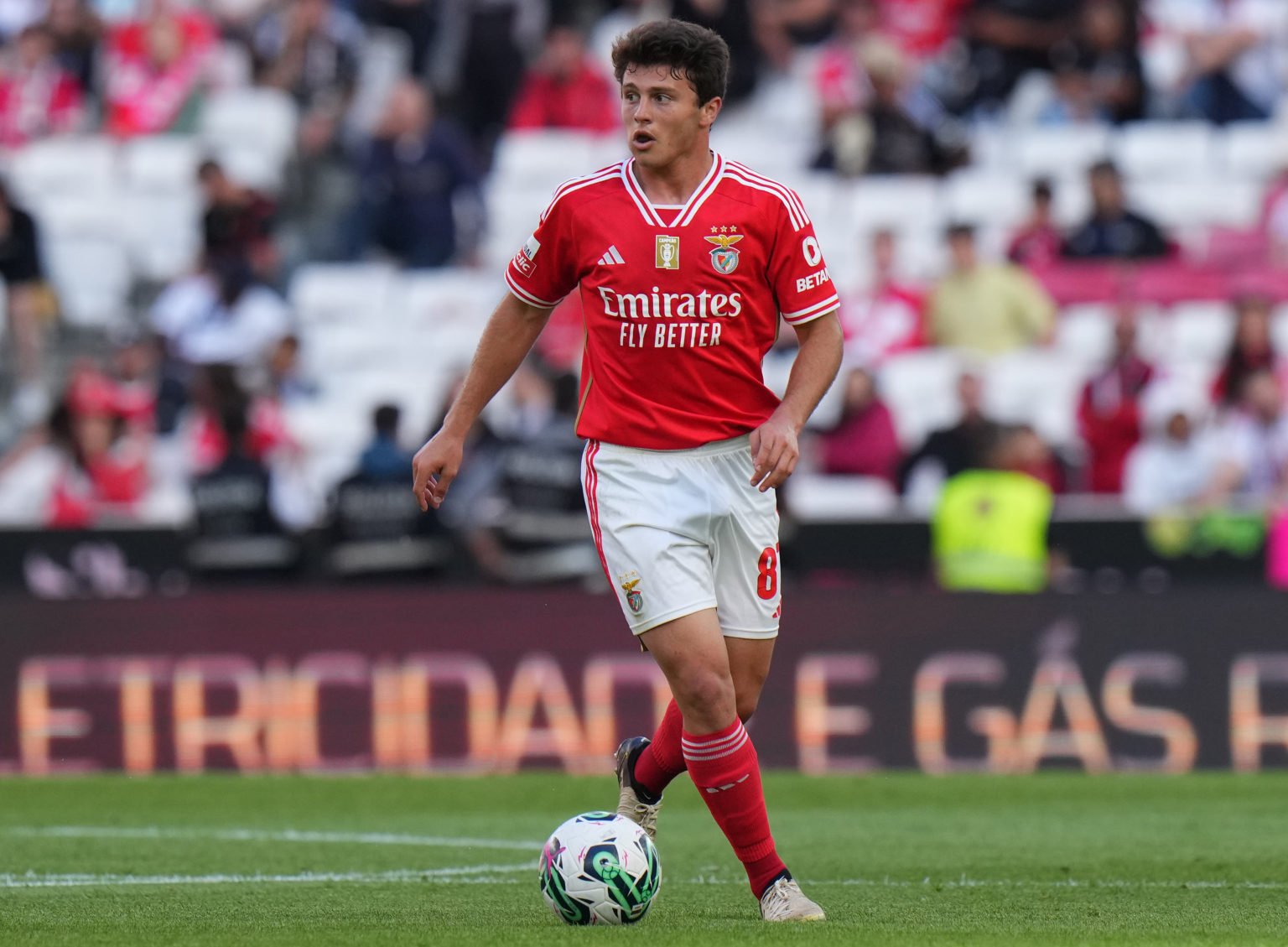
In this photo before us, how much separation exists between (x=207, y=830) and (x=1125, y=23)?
1078 cm

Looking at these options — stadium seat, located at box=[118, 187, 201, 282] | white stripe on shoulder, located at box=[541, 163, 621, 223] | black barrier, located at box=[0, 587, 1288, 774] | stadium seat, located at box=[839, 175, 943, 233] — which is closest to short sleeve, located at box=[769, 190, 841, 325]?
white stripe on shoulder, located at box=[541, 163, 621, 223]

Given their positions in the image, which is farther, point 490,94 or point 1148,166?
point 490,94

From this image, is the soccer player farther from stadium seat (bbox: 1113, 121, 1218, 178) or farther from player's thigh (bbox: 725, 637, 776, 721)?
stadium seat (bbox: 1113, 121, 1218, 178)

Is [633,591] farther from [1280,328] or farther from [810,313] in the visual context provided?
[1280,328]

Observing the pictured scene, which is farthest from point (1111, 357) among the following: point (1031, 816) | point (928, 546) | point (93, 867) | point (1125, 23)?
point (93, 867)

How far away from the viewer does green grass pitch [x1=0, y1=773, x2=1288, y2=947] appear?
6.24 metres

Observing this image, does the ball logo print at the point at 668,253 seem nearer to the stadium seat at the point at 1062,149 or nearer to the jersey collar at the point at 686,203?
the jersey collar at the point at 686,203

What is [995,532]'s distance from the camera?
13617mm

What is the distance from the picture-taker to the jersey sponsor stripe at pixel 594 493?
6605 mm

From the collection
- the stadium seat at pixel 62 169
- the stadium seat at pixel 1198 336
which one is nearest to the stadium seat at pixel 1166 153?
the stadium seat at pixel 1198 336

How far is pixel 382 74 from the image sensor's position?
19953 millimetres

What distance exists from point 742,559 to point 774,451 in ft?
1.53

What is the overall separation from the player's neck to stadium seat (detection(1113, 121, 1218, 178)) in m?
11.9

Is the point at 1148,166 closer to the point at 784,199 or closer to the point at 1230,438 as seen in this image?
the point at 1230,438
